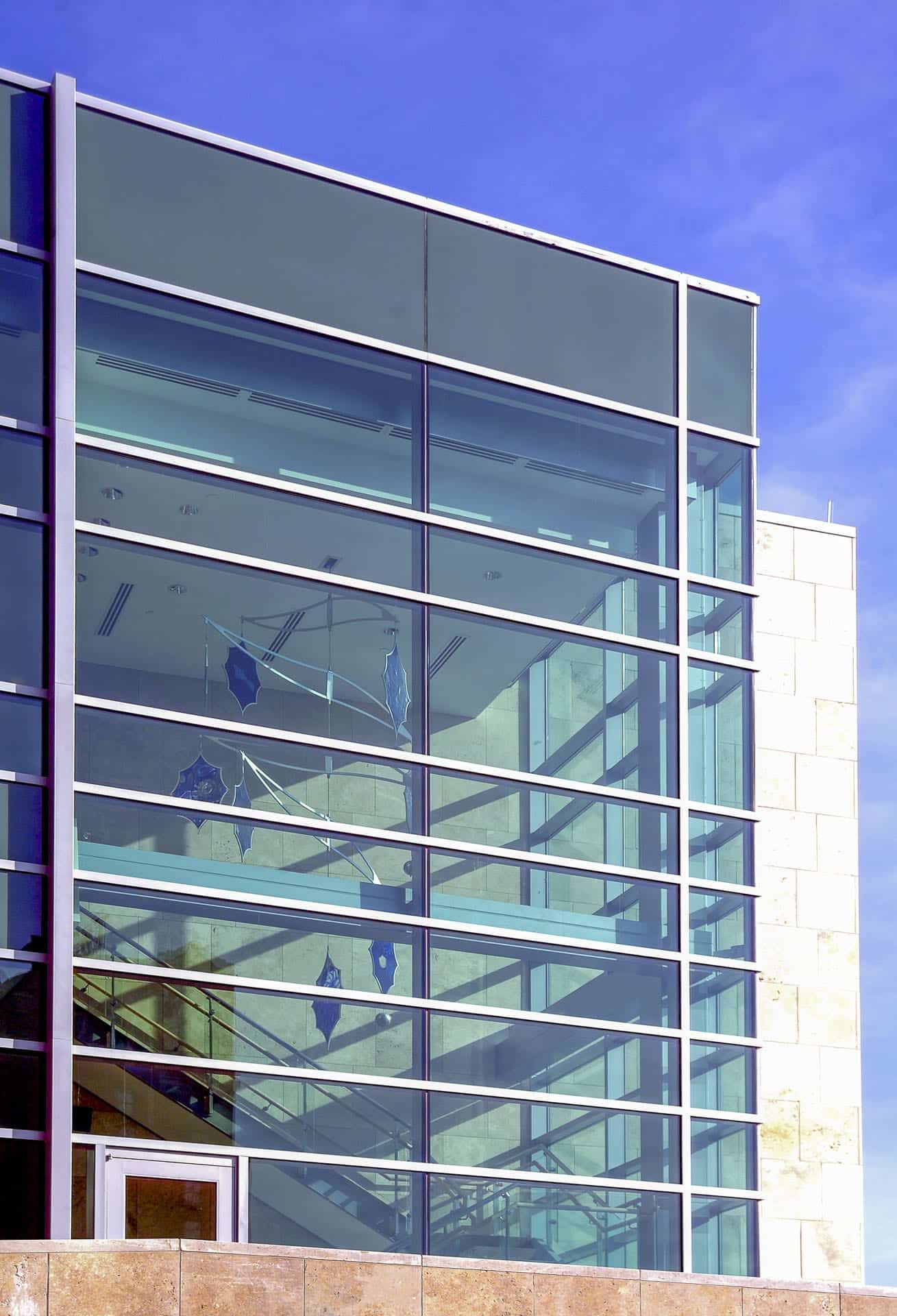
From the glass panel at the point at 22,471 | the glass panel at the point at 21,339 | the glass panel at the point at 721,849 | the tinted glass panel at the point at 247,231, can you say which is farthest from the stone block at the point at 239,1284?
the tinted glass panel at the point at 247,231

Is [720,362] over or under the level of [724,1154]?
over

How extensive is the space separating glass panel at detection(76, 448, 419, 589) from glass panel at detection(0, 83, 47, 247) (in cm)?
241

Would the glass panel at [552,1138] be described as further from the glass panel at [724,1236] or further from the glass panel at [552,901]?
the glass panel at [552,901]

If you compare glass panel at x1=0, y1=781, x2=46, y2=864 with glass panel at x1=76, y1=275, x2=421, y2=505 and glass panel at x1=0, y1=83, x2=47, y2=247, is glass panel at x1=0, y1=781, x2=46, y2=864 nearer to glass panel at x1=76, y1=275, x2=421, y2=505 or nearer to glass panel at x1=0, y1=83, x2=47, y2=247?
glass panel at x1=76, y1=275, x2=421, y2=505

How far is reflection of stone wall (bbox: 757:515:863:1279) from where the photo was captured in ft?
84.0

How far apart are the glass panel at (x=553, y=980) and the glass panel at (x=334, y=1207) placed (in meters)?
2.03

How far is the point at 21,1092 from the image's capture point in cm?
1825

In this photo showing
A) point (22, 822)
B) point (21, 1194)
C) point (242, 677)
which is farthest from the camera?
point (242, 677)

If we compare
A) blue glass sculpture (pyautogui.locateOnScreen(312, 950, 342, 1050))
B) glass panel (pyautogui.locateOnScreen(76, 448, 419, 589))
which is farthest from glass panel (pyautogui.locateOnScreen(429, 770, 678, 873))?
glass panel (pyautogui.locateOnScreen(76, 448, 419, 589))

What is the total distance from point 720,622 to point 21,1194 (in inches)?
407

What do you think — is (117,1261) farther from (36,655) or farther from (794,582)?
(794,582)

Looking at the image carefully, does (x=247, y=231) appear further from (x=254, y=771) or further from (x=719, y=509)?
(x=719, y=509)

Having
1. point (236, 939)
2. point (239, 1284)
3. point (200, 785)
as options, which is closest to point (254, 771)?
point (200, 785)

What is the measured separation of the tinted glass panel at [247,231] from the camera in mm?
20734
